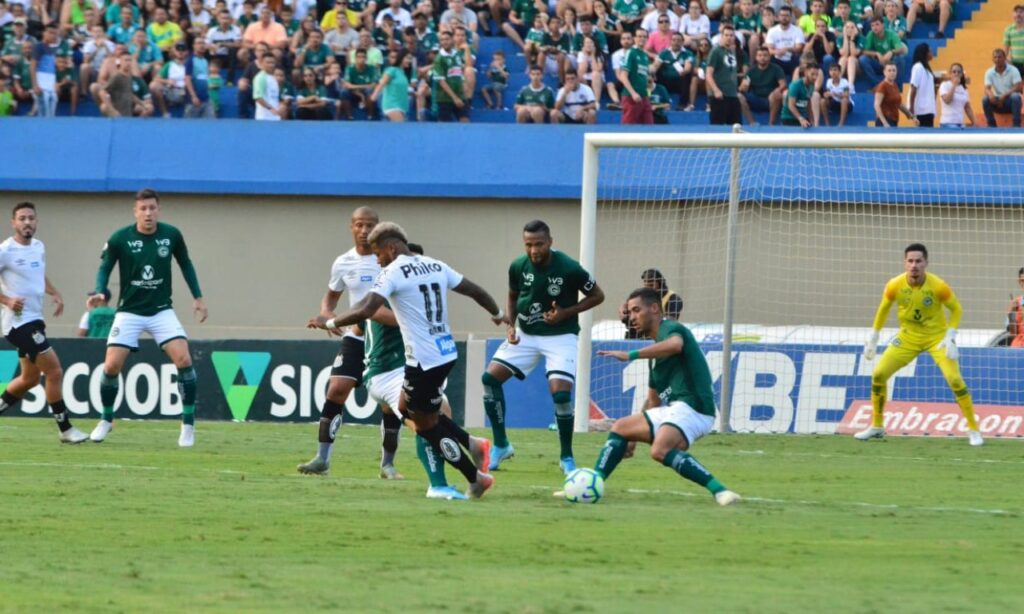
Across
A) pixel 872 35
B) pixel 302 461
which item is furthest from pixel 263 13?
pixel 302 461

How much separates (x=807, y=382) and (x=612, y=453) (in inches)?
376

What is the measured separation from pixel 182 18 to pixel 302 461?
1492 cm

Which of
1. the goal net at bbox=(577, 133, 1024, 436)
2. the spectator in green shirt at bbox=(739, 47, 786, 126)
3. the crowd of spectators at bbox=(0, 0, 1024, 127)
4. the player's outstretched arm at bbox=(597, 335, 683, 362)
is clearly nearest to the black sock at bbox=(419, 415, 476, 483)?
Result: the player's outstretched arm at bbox=(597, 335, 683, 362)

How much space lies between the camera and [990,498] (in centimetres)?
1216

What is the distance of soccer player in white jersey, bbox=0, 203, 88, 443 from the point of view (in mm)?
16219

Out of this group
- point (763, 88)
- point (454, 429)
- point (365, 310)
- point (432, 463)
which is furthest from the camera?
point (763, 88)

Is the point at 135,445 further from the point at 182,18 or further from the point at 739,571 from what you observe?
the point at 182,18

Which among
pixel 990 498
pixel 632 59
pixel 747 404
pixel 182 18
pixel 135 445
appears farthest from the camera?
pixel 182 18

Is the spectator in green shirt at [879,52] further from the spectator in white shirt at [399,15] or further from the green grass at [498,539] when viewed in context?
the green grass at [498,539]

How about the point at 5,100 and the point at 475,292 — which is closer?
the point at 475,292

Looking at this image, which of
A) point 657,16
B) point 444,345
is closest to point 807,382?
point 657,16

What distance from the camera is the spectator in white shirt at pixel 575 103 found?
25750mm

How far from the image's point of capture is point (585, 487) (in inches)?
436

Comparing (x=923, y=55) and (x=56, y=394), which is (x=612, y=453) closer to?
(x=56, y=394)
